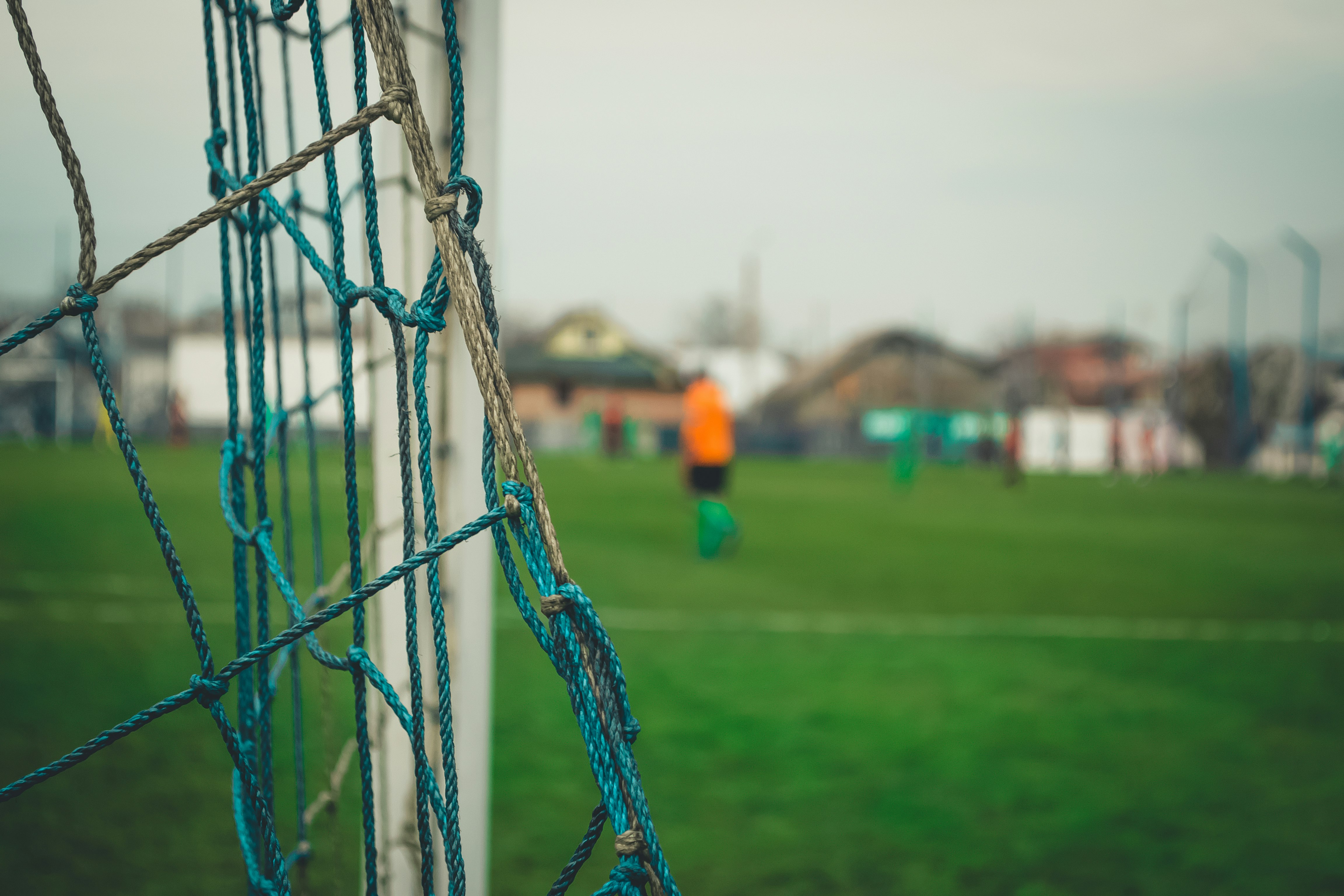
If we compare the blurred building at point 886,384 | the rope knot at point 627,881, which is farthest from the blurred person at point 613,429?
the rope knot at point 627,881

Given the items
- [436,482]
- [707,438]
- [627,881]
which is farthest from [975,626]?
[627,881]

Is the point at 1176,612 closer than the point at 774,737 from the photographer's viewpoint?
No

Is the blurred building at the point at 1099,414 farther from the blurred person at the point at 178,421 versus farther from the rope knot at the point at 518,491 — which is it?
the blurred person at the point at 178,421

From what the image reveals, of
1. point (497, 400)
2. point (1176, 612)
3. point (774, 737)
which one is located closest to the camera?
point (497, 400)

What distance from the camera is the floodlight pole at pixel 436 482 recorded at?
1.53 metres

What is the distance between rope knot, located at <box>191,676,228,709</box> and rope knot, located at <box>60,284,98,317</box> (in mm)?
411

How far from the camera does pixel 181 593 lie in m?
1.07

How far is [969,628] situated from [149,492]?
5.07 metres

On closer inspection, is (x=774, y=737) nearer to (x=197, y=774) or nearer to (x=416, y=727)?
(x=197, y=774)

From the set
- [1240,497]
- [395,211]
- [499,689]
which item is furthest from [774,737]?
[1240,497]

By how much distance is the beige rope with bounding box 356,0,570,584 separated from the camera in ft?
3.03

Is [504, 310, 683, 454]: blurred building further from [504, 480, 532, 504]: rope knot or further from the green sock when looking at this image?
[504, 480, 532, 504]: rope knot

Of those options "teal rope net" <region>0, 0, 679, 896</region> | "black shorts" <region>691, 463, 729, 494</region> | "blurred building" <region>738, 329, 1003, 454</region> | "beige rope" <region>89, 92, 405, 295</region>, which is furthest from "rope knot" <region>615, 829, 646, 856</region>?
"blurred building" <region>738, 329, 1003, 454</region>

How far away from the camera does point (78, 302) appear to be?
42.4 inches
